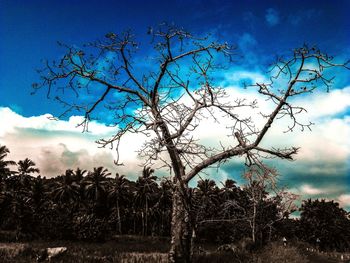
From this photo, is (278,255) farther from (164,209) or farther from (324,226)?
(164,209)

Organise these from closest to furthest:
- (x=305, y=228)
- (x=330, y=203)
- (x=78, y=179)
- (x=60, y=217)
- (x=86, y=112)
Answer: (x=86, y=112)
(x=60, y=217)
(x=305, y=228)
(x=330, y=203)
(x=78, y=179)

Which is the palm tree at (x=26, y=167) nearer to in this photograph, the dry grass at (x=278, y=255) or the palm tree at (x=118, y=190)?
the palm tree at (x=118, y=190)

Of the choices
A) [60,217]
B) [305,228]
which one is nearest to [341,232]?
[305,228]

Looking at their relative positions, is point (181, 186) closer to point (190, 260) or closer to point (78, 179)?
point (190, 260)

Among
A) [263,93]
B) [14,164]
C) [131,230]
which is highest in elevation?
[14,164]

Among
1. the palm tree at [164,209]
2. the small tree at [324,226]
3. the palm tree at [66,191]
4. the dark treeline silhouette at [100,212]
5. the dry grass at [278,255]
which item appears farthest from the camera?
the palm tree at [66,191]

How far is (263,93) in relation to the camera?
28.5 ft

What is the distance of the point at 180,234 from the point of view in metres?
8.00

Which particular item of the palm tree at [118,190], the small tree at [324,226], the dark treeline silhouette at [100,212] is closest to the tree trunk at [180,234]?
the dark treeline silhouette at [100,212]

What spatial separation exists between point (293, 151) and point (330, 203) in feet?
228

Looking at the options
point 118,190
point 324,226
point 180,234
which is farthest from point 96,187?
point 180,234

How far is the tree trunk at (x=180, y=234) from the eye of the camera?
791cm

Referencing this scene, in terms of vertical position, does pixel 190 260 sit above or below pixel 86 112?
below

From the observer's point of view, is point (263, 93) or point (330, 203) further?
point (330, 203)
